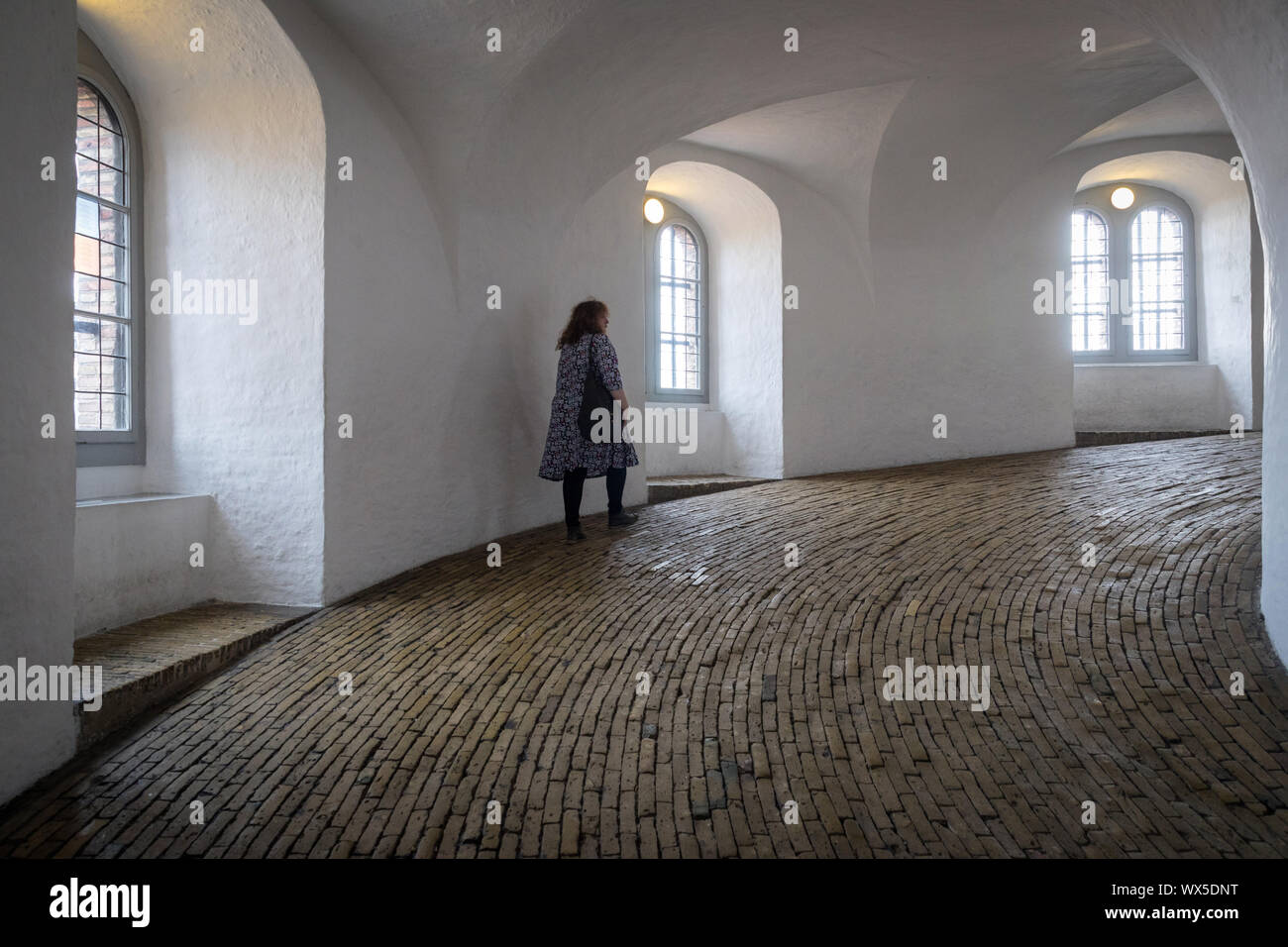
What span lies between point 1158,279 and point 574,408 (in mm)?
11879

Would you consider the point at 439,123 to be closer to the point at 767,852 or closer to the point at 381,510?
the point at 381,510

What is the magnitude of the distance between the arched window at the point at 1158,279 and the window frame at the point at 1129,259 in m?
0.05

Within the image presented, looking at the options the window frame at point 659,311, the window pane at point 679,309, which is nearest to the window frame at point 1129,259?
the window frame at point 659,311

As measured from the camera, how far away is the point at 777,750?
3.80 m

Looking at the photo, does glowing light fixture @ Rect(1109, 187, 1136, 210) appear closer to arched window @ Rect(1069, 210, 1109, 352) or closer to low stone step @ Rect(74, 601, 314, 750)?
arched window @ Rect(1069, 210, 1109, 352)

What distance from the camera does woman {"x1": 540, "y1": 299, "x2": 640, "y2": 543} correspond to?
24.3 feet

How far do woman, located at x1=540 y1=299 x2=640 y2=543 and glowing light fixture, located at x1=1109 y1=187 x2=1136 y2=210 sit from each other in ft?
36.4

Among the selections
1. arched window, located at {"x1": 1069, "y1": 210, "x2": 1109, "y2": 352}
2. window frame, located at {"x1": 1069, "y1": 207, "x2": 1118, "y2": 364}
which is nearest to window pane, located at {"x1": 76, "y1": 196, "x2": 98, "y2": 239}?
arched window, located at {"x1": 1069, "y1": 210, "x2": 1109, "y2": 352}

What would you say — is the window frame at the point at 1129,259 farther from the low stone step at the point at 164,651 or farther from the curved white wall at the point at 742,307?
the low stone step at the point at 164,651

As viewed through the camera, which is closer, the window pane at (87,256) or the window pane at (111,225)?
the window pane at (87,256)

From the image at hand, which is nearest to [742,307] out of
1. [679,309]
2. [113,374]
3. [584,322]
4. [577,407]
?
[679,309]

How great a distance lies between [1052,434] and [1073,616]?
8894mm

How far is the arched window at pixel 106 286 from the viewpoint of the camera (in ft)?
18.3

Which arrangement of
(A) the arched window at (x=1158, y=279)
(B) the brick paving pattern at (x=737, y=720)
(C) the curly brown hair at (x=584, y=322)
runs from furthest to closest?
(A) the arched window at (x=1158, y=279), (C) the curly brown hair at (x=584, y=322), (B) the brick paving pattern at (x=737, y=720)
